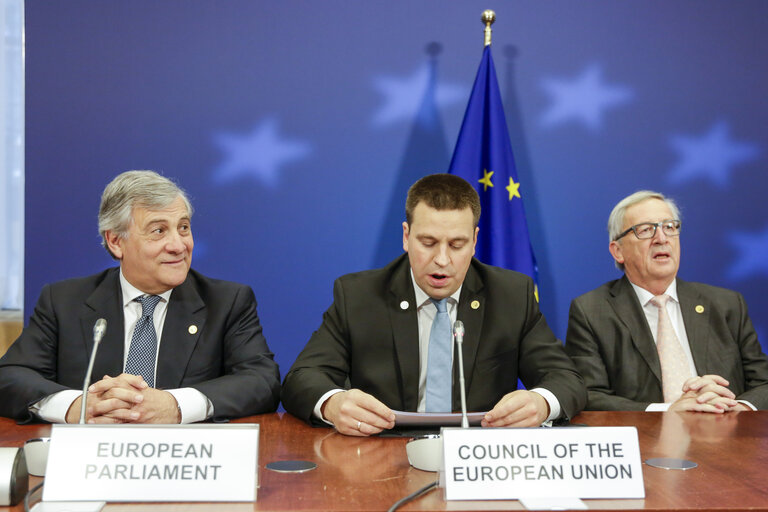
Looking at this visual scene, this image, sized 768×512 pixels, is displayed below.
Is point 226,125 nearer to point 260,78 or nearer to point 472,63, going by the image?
point 260,78

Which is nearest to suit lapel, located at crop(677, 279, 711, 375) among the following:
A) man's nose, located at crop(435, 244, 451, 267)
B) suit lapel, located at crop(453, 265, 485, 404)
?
suit lapel, located at crop(453, 265, 485, 404)

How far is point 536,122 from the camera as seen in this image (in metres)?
3.90

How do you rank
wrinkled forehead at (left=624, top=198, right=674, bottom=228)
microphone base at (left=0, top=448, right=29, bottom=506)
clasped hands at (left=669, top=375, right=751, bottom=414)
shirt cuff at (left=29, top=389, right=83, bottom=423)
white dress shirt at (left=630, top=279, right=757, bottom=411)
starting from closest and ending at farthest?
1. microphone base at (left=0, top=448, right=29, bottom=506)
2. shirt cuff at (left=29, top=389, right=83, bottom=423)
3. clasped hands at (left=669, top=375, right=751, bottom=414)
4. white dress shirt at (left=630, top=279, right=757, bottom=411)
5. wrinkled forehead at (left=624, top=198, right=674, bottom=228)

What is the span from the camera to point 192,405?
207 centimetres

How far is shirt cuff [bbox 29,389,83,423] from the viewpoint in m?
2.02

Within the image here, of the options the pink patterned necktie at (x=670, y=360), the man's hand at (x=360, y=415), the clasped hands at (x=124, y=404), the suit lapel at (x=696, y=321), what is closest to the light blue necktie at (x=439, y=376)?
the man's hand at (x=360, y=415)

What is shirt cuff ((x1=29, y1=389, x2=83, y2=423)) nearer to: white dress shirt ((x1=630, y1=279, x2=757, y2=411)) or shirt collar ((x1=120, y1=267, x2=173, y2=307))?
shirt collar ((x1=120, y1=267, x2=173, y2=307))

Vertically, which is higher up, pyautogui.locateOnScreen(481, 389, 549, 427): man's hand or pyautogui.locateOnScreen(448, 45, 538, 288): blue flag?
pyautogui.locateOnScreen(448, 45, 538, 288): blue flag

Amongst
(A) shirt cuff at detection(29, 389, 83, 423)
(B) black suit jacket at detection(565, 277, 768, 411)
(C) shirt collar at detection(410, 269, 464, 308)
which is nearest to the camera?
(A) shirt cuff at detection(29, 389, 83, 423)

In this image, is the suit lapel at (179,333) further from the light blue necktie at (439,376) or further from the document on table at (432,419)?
the document on table at (432,419)

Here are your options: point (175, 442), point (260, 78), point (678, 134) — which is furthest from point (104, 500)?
point (678, 134)

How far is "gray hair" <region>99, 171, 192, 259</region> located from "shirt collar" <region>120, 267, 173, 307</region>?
16cm

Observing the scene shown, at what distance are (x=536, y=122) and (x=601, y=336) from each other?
1368mm

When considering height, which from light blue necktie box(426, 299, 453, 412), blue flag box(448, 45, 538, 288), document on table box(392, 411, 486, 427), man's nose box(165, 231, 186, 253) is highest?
blue flag box(448, 45, 538, 288)
